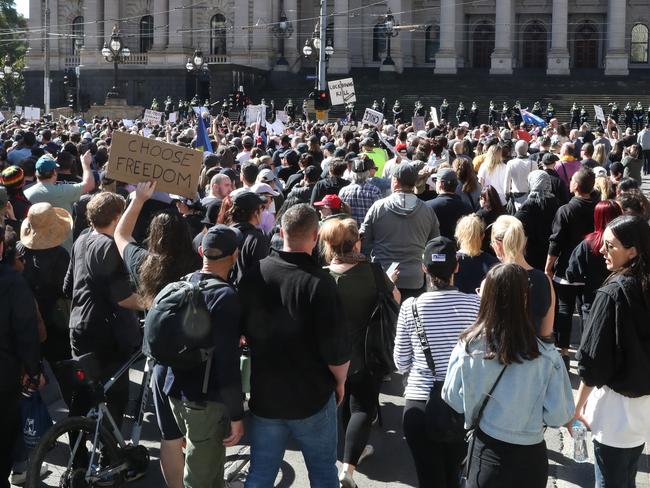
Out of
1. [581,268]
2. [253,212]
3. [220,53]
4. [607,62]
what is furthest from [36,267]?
[220,53]

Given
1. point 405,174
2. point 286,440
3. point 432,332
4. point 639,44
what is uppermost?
point 639,44

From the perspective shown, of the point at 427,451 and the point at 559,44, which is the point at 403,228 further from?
the point at 559,44

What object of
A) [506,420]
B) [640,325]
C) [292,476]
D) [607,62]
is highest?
[607,62]

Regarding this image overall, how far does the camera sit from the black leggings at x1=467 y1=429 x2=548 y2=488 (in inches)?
181

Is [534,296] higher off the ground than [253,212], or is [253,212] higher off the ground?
[253,212]

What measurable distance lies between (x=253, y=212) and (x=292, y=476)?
6.66 ft

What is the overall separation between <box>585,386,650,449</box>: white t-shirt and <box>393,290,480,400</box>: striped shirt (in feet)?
2.73

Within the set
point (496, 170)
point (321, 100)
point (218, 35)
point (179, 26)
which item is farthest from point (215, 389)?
point (218, 35)

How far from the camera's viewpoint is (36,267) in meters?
7.21

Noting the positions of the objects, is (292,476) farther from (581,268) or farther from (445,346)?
(581,268)

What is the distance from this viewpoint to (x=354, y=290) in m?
6.37

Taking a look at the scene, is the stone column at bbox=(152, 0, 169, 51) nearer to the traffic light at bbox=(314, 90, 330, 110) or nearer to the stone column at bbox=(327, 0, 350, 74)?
the stone column at bbox=(327, 0, 350, 74)

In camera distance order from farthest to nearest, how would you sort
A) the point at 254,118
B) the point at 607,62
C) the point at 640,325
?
the point at 607,62, the point at 254,118, the point at 640,325

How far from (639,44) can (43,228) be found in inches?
2191
